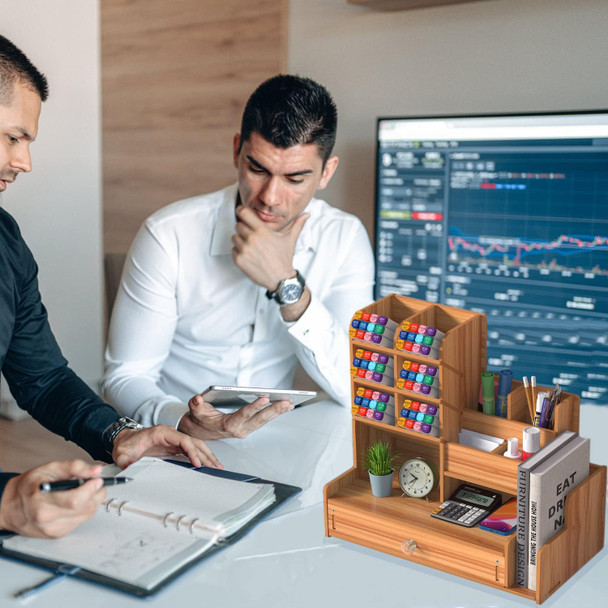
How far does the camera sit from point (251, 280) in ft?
6.03

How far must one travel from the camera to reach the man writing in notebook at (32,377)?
36.5 inches

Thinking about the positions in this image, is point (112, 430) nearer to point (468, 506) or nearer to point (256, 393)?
point (256, 393)

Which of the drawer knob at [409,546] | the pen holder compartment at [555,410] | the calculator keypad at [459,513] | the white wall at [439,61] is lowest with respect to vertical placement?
the drawer knob at [409,546]

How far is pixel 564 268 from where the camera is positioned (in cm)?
238

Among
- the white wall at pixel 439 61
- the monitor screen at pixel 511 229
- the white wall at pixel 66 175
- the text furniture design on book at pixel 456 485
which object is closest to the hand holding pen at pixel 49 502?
the text furniture design on book at pixel 456 485

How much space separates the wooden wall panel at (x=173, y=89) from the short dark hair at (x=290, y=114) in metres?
1.29

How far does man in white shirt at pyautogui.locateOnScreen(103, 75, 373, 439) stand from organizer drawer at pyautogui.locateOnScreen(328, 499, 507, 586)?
25.0 inches

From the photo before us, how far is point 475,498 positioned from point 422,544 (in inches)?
4.1

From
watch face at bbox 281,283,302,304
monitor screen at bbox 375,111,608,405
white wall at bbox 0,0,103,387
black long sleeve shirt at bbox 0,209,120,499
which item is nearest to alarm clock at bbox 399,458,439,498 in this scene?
black long sleeve shirt at bbox 0,209,120,499

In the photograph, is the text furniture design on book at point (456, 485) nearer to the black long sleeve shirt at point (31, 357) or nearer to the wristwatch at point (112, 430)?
the wristwatch at point (112, 430)

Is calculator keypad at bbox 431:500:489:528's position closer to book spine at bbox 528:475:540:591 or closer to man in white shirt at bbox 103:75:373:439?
book spine at bbox 528:475:540:591

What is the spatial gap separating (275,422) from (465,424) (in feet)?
1.90

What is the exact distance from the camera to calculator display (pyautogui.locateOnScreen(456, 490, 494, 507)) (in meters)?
0.96

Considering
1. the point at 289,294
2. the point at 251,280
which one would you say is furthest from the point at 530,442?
the point at 251,280
